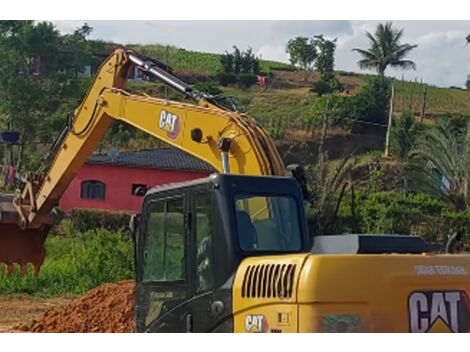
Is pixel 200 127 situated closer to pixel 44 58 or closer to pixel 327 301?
pixel 327 301

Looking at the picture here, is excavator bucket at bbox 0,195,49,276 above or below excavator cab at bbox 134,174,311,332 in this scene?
below

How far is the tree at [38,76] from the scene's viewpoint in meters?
46.3

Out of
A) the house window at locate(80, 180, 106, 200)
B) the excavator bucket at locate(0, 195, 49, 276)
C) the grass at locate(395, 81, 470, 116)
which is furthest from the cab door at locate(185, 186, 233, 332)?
the grass at locate(395, 81, 470, 116)

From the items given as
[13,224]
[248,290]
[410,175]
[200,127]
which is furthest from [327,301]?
[410,175]

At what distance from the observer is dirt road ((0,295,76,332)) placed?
15617mm

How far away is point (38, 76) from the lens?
52.0 meters

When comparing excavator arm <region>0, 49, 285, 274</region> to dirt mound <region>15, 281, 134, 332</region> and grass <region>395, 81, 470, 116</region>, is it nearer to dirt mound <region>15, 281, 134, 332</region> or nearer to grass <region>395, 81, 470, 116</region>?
dirt mound <region>15, 281, 134, 332</region>

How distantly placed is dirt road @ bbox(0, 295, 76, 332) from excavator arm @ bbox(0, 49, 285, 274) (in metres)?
1.99

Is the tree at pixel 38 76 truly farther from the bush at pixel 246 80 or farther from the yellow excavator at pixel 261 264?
the yellow excavator at pixel 261 264

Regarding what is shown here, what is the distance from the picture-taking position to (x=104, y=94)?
11.9 meters

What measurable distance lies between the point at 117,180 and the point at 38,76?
18.9m

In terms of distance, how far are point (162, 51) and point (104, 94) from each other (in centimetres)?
6686

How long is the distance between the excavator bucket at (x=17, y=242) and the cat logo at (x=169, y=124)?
382cm

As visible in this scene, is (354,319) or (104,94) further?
(104,94)
